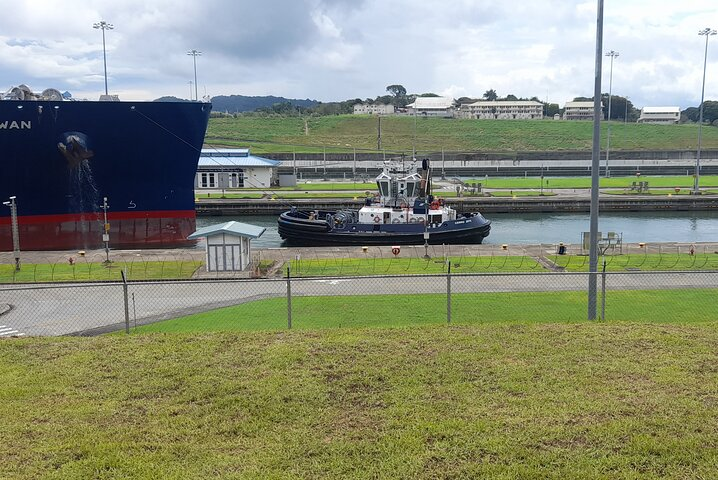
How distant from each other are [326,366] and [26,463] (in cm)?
350

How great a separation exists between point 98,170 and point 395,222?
1363 centimetres

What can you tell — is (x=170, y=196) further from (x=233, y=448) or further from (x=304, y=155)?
(x=304, y=155)

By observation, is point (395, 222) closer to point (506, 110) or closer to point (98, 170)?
point (98, 170)

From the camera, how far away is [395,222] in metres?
31.0

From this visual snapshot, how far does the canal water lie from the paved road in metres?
16.6

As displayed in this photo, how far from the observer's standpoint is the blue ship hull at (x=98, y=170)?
86.0 feet

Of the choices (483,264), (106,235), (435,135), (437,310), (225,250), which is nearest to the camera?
(437,310)

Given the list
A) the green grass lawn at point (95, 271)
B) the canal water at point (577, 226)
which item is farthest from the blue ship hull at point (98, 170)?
the canal water at point (577, 226)

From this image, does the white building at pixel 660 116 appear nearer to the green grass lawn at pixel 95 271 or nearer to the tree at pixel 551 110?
the tree at pixel 551 110

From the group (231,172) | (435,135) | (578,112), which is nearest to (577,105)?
(578,112)

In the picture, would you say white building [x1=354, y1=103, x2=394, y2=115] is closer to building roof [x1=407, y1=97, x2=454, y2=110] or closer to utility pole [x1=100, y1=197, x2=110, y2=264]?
building roof [x1=407, y1=97, x2=454, y2=110]

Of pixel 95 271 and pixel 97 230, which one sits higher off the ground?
pixel 97 230

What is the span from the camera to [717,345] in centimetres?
866

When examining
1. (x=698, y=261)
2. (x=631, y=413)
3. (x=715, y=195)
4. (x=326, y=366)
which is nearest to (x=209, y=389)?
(x=326, y=366)
